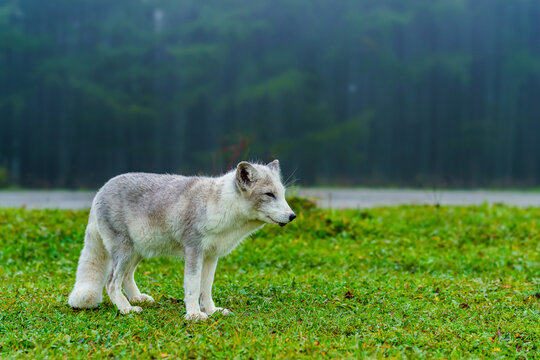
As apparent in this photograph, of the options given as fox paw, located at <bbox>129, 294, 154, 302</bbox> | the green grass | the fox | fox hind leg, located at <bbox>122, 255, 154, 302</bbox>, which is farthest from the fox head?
fox paw, located at <bbox>129, 294, 154, 302</bbox>

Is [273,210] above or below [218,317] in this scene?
above

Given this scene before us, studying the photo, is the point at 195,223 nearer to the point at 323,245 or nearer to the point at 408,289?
the point at 408,289

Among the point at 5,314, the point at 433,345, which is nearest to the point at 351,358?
the point at 433,345

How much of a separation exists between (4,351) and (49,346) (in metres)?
0.40

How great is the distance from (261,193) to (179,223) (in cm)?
97

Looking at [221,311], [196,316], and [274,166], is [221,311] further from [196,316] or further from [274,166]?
[274,166]

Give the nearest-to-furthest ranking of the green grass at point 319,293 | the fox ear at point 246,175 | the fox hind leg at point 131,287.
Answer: the green grass at point 319,293 → the fox ear at point 246,175 → the fox hind leg at point 131,287

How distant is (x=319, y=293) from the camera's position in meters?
7.19

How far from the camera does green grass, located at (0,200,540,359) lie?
16.8 ft

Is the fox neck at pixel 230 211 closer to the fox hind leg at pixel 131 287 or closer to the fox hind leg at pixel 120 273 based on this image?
the fox hind leg at pixel 120 273

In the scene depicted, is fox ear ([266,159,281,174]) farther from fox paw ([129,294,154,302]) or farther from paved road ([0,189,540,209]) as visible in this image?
paved road ([0,189,540,209])

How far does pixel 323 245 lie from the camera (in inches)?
408

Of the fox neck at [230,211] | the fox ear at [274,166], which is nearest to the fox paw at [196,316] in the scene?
the fox neck at [230,211]

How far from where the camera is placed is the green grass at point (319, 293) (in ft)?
16.8
